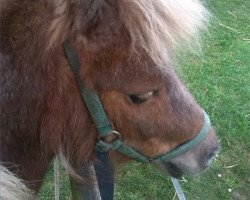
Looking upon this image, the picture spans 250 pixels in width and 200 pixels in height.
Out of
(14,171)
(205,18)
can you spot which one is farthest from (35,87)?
(205,18)

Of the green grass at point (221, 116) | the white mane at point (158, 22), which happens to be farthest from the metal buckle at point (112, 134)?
the green grass at point (221, 116)

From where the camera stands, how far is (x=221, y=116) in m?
3.11

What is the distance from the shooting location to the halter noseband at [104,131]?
1.13 metres

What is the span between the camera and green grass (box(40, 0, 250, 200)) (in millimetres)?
2529

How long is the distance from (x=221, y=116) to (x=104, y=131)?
6.62ft

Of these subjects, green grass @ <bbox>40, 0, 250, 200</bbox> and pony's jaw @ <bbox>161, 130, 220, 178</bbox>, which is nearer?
pony's jaw @ <bbox>161, 130, 220, 178</bbox>

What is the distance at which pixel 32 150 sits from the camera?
1.24m

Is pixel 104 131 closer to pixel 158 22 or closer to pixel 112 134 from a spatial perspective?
pixel 112 134

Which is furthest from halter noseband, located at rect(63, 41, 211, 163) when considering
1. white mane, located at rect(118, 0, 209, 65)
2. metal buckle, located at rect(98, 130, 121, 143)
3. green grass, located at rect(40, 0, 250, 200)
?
green grass, located at rect(40, 0, 250, 200)

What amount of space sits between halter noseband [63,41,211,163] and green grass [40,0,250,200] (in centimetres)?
29

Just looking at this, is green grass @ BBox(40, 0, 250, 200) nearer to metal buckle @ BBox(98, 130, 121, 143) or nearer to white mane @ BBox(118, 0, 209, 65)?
white mane @ BBox(118, 0, 209, 65)

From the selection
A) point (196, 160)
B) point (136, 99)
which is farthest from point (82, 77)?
point (196, 160)

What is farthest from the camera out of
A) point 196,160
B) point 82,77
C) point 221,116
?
point 221,116

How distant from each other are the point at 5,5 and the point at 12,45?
0.34 ft
